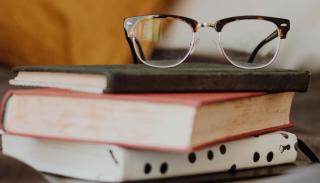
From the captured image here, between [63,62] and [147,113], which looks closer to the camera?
[147,113]

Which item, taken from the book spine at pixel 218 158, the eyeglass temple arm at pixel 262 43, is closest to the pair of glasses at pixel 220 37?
the eyeglass temple arm at pixel 262 43

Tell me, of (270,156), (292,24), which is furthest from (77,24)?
(270,156)

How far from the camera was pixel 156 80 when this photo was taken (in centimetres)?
55

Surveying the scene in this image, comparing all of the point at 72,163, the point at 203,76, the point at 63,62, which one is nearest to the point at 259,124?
the point at 203,76

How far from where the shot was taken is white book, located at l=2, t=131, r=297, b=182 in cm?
52

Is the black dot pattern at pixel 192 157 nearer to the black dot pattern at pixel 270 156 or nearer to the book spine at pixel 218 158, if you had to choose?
the book spine at pixel 218 158

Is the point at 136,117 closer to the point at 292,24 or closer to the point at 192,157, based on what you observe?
the point at 192,157

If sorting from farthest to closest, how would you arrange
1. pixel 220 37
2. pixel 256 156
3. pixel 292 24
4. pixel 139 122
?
pixel 292 24, pixel 220 37, pixel 256 156, pixel 139 122

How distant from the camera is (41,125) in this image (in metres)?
0.56

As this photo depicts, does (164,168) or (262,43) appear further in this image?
(262,43)

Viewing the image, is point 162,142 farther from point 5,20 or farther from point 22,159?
point 5,20

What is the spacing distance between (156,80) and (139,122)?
0.05m

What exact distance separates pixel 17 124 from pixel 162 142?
0.15 metres

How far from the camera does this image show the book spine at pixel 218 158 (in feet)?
1.71
